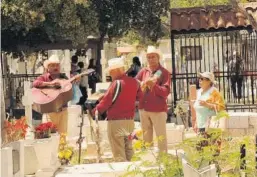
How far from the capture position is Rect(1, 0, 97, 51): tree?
19297mm

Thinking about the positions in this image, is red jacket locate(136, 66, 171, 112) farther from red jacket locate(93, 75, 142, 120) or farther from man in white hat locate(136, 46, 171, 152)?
red jacket locate(93, 75, 142, 120)

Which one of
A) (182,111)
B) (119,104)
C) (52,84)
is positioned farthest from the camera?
(182,111)

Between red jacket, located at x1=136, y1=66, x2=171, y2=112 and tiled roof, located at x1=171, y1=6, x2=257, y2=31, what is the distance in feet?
19.5

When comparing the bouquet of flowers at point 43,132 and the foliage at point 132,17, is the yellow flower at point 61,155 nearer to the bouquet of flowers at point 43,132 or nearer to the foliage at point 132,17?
the bouquet of flowers at point 43,132

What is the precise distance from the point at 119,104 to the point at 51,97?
6.03ft

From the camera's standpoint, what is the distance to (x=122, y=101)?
959cm

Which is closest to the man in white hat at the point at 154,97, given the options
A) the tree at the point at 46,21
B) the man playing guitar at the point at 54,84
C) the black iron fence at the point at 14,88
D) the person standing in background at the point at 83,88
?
the man playing guitar at the point at 54,84

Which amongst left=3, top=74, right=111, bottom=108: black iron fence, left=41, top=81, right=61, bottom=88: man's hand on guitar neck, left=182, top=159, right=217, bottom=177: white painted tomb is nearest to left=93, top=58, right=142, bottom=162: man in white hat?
left=41, top=81, right=61, bottom=88: man's hand on guitar neck

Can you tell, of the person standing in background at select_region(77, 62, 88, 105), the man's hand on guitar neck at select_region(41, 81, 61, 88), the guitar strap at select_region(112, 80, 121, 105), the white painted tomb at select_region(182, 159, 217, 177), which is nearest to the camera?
the white painted tomb at select_region(182, 159, 217, 177)

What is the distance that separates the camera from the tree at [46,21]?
19297 mm

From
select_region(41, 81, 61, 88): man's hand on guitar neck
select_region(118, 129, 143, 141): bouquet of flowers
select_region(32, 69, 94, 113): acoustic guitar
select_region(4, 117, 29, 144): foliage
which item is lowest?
select_region(118, 129, 143, 141): bouquet of flowers

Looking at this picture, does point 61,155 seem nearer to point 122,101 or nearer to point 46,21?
point 122,101

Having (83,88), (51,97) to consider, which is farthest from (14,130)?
(83,88)

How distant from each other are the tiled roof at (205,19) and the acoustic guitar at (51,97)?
16.1ft
